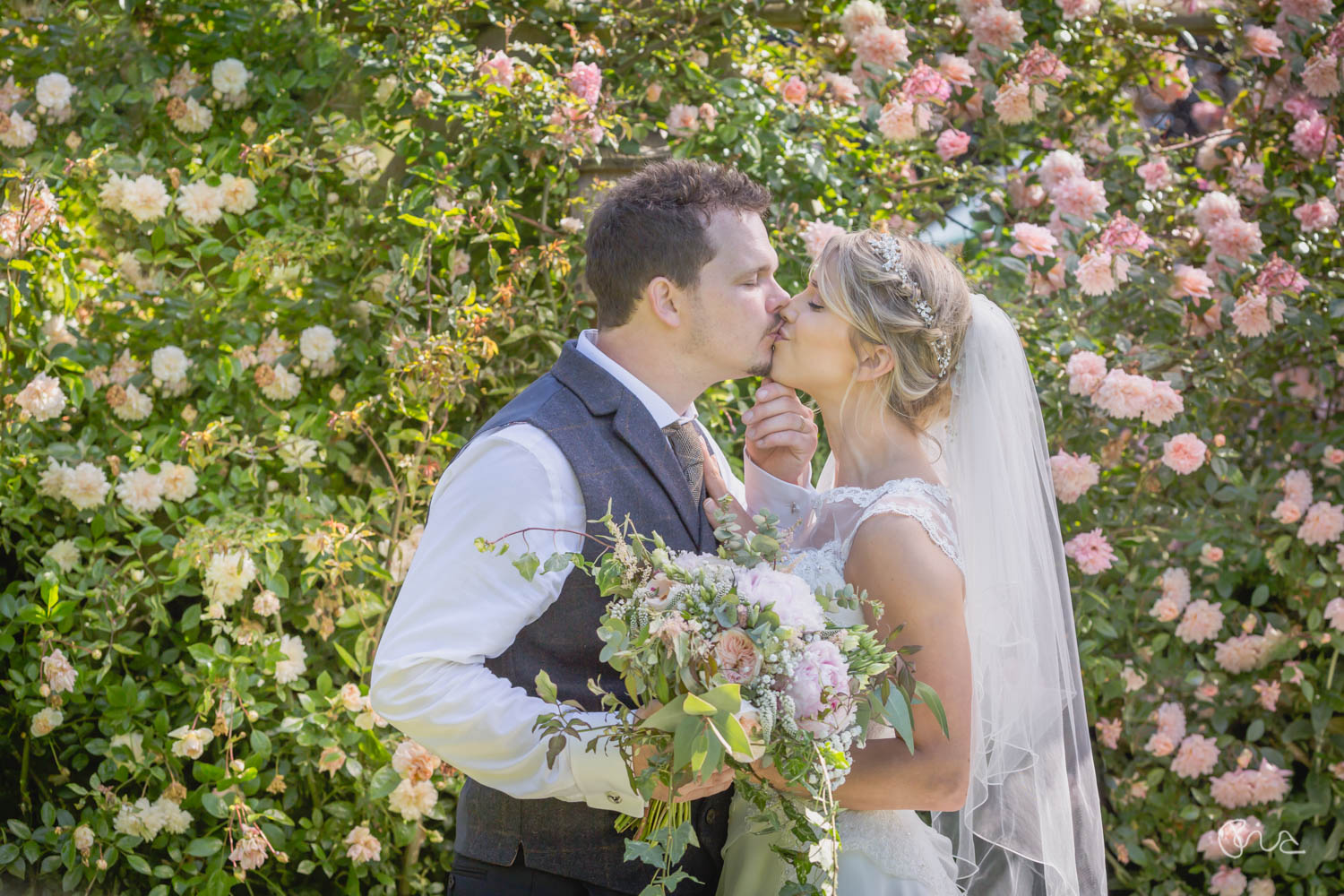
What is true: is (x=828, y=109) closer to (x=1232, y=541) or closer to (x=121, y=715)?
(x=1232, y=541)

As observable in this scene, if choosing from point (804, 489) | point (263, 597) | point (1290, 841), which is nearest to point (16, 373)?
point (263, 597)

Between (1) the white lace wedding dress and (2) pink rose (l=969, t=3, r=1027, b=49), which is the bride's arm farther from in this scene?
(2) pink rose (l=969, t=3, r=1027, b=49)

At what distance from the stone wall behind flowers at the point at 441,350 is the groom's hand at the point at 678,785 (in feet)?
4.77

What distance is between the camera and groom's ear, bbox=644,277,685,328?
236 centimetres

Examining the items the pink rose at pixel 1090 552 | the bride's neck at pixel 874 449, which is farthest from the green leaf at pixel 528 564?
the pink rose at pixel 1090 552

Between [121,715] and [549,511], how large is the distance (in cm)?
176

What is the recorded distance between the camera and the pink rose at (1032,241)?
3.32 metres

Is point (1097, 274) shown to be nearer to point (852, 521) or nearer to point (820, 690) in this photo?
point (852, 521)

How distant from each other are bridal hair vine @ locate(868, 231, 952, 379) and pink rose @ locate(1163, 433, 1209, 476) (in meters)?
1.25

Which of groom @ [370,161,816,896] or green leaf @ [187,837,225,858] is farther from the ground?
groom @ [370,161,816,896]

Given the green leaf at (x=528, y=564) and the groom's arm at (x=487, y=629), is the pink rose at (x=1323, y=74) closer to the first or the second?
the groom's arm at (x=487, y=629)

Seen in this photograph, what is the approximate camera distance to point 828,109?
143 inches

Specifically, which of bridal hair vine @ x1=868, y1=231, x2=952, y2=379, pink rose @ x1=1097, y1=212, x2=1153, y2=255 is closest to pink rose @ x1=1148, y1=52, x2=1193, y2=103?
pink rose @ x1=1097, y1=212, x2=1153, y2=255

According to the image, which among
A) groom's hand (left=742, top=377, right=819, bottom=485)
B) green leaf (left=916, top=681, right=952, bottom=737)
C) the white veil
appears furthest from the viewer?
groom's hand (left=742, top=377, right=819, bottom=485)
